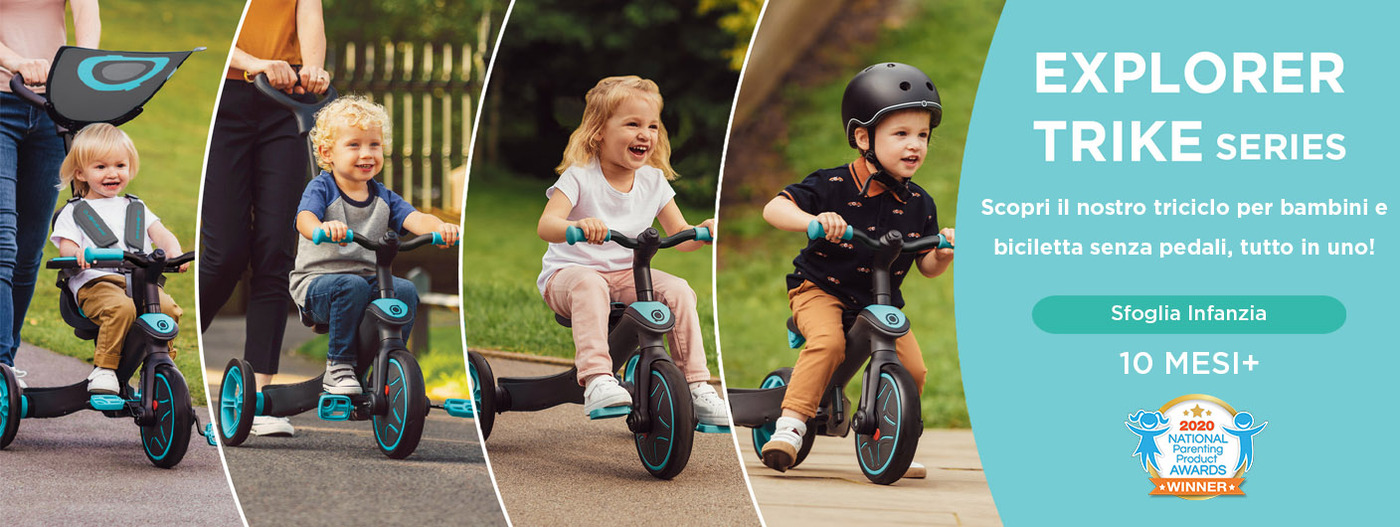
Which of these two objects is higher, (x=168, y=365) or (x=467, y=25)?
(x=467, y=25)

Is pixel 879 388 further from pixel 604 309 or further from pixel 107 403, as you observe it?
pixel 107 403

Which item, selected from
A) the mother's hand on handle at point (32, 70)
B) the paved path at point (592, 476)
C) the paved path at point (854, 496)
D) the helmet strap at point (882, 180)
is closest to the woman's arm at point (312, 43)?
the paved path at point (592, 476)

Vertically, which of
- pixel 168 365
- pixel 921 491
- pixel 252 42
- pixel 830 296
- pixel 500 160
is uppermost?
pixel 252 42

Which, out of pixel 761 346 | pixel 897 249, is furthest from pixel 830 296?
pixel 761 346

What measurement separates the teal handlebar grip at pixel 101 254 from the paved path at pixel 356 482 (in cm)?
51

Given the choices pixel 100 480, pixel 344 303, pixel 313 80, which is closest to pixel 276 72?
pixel 313 80

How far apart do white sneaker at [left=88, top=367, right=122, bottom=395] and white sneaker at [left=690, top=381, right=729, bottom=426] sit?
2.10 m

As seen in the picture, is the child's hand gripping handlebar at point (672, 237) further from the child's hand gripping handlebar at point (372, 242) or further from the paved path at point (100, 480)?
the paved path at point (100, 480)

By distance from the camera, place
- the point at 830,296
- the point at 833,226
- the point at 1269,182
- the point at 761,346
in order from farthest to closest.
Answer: the point at 761,346, the point at 1269,182, the point at 830,296, the point at 833,226

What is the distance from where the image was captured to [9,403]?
14.9 ft

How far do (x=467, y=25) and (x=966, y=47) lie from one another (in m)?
3.50

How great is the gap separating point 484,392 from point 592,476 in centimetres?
43

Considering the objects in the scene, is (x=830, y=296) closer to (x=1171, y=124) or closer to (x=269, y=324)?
(x=1171, y=124)

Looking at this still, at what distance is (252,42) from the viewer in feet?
13.0
